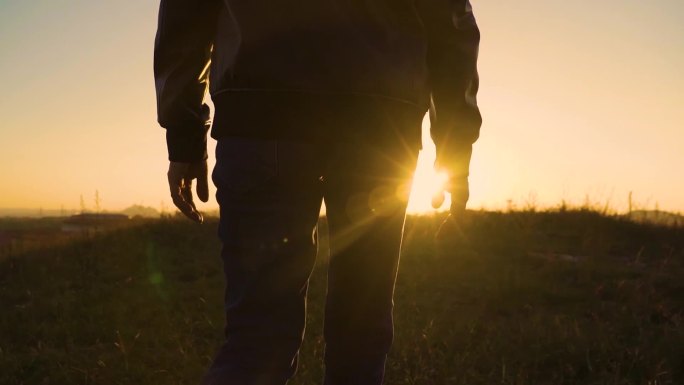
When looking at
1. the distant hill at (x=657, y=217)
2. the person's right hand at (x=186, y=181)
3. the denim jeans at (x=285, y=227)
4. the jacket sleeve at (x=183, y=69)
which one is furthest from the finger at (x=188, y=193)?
the distant hill at (x=657, y=217)

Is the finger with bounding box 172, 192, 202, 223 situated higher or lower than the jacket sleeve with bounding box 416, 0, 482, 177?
lower

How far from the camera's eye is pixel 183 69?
5.34 feet

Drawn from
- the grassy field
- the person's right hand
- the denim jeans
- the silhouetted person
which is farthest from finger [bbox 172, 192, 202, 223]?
the grassy field

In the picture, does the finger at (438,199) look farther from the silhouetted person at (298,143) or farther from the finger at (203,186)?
the finger at (203,186)

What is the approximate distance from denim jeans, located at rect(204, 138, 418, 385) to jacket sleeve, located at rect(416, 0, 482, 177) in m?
0.25

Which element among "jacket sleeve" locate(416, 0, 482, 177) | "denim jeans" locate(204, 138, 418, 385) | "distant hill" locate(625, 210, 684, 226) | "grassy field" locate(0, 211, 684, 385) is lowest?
"grassy field" locate(0, 211, 684, 385)

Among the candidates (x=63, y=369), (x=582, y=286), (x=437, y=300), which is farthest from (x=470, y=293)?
(x=63, y=369)

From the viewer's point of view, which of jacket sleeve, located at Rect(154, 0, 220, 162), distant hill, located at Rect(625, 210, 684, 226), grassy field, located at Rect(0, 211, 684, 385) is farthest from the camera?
distant hill, located at Rect(625, 210, 684, 226)

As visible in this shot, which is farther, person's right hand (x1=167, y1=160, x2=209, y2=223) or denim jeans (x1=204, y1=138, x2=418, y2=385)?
person's right hand (x1=167, y1=160, x2=209, y2=223)

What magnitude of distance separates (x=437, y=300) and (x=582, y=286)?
5.04 feet

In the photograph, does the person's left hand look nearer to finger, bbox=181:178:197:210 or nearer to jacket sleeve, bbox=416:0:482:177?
jacket sleeve, bbox=416:0:482:177

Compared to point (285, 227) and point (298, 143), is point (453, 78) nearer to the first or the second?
point (298, 143)

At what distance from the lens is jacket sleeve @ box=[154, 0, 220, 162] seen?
5.17 ft

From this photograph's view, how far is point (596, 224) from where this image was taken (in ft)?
26.8
